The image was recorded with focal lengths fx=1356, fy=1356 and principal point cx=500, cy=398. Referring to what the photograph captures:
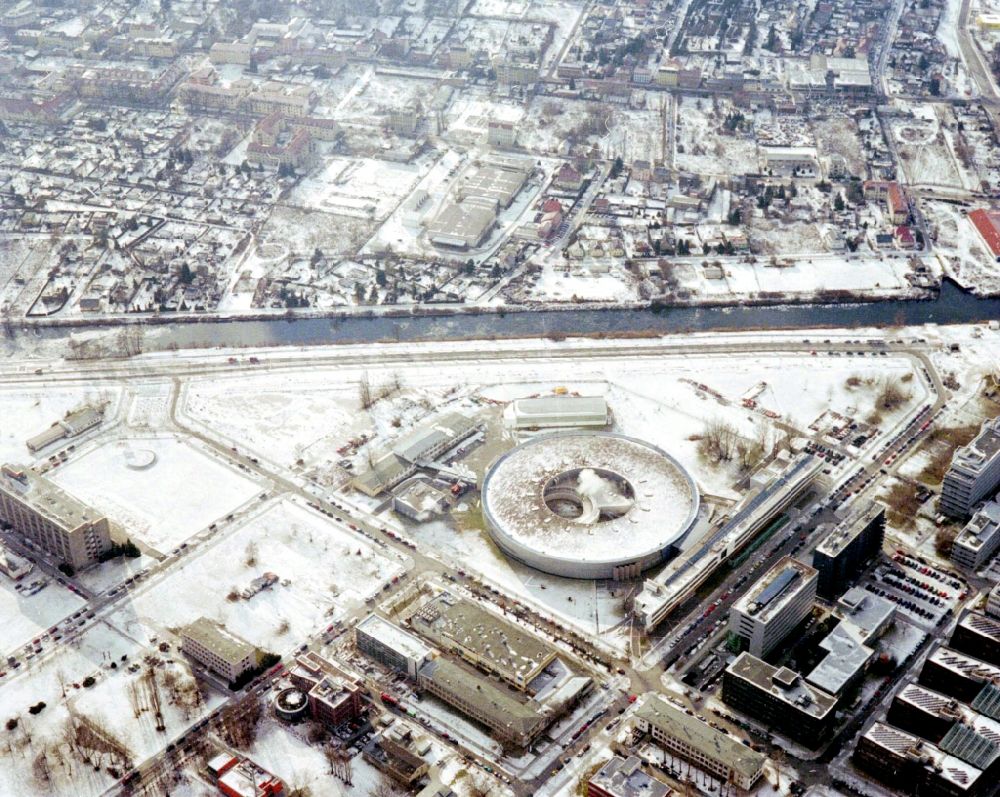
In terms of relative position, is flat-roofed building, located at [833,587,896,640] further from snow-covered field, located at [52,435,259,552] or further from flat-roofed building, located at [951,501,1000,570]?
snow-covered field, located at [52,435,259,552]

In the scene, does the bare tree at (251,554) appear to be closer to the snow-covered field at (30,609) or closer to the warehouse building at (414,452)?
→ the warehouse building at (414,452)

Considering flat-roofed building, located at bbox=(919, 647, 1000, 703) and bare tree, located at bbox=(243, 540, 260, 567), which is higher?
flat-roofed building, located at bbox=(919, 647, 1000, 703)

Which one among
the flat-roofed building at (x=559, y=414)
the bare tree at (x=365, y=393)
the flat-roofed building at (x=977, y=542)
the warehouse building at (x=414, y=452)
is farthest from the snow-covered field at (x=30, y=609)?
the flat-roofed building at (x=977, y=542)

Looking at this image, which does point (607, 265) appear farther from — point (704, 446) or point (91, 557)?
point (91, 557)

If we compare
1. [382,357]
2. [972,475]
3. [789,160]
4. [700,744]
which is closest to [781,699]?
[700,744]

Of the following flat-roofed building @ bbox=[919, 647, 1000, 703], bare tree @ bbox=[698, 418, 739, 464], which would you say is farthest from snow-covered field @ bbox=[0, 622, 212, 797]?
flat-roofed building @ bbox=[919, 647, 1000, 703]

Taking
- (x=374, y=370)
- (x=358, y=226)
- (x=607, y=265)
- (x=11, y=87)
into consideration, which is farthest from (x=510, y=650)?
(x=11, y=87)

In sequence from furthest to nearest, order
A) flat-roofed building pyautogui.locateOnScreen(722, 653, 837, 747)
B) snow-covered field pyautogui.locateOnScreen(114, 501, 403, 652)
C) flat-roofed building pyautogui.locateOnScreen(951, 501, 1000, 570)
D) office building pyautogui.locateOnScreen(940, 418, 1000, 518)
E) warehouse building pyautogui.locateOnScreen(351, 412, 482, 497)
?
1. warehouse building pyautogui.locateOnScreen(351, 412, 482, 497)
2. office building pyautogui.locateOnScreen(940, 418, 1000, 518)
3. flat-roofed building pyautogui.locateOnScreen(951, 501, 1000, 570)
4. snow-covered field pyautogui.locateOnScreen(114, 501, 403, 652)
5. flat-roofed building pyautogui.locateOnScreen(722, 653, 837, 747)
